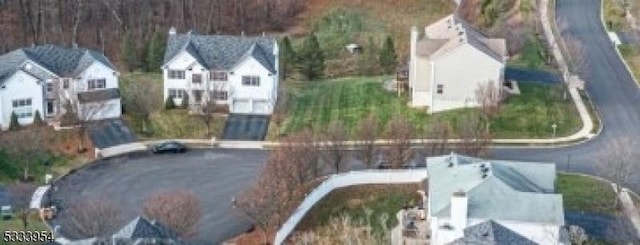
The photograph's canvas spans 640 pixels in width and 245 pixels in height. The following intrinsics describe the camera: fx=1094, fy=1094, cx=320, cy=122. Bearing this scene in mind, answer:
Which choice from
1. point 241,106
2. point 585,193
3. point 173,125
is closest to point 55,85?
point 173,125

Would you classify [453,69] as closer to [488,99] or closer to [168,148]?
[488,99]

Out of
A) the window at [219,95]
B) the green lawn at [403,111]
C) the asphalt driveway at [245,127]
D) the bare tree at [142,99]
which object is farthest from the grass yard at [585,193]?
the bare tree at [142,99]

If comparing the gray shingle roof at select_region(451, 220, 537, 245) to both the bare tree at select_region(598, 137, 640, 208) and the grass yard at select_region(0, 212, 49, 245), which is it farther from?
the grass yard at select_region(0, 212, 49, 245)

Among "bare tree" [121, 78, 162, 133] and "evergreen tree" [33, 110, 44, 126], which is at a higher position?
"bare tree" [121, 78, 162, 133]

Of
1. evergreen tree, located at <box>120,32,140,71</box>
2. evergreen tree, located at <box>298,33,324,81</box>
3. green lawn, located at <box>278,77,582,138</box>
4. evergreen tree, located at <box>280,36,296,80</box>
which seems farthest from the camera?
evergreen tree, located at <box>120,32,140,71</box>

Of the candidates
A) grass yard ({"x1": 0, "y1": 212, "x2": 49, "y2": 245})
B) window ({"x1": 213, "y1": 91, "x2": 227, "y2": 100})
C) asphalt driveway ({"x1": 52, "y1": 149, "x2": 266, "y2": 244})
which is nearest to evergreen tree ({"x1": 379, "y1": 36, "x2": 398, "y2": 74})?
window ({"x1": 213, "y1": 91, "x2": 227, "y2": 100})
